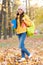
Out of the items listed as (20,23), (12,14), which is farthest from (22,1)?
(20,23)

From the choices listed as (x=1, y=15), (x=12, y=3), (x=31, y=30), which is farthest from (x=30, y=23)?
(x=12, y=3)

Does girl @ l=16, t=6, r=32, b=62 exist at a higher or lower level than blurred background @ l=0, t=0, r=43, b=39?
higher

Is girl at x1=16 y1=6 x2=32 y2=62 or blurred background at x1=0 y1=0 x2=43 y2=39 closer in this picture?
girl at x1=16 y1=6 x2=32 y2=62

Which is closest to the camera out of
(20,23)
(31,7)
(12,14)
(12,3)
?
(20,23)

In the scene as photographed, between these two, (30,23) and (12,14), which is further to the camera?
(12,14)

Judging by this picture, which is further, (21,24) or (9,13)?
(9,13)

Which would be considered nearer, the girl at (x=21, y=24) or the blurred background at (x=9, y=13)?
the girl at (x=21, y=24)

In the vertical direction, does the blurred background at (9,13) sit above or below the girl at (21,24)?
below

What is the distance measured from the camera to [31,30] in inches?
336

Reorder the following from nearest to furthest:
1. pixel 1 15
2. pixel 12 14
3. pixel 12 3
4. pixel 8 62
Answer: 1. pixel 8 62
2. pixel 1 15
3. pixel 12 3
4. pixel 12 14

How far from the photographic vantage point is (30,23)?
852 centimetres

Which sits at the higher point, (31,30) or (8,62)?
(31,30)

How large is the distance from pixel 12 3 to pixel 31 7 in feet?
50.9

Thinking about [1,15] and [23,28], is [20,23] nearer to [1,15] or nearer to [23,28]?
[23,28]
